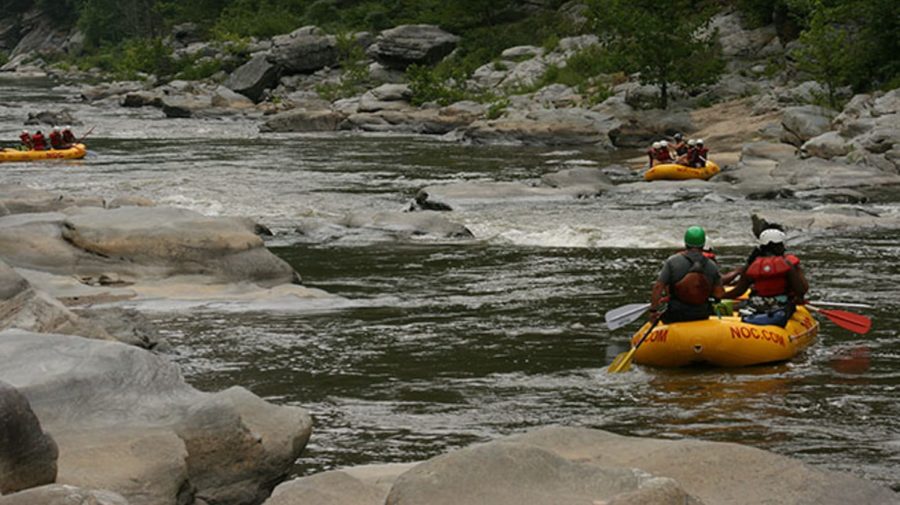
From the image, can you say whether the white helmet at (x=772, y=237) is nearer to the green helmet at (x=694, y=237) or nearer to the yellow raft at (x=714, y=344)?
the green helmet at (x=694, y=237)

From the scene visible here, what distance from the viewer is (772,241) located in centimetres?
1100

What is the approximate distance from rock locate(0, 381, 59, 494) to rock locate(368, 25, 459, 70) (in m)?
42.8

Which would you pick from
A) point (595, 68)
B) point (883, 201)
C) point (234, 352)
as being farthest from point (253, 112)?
point (234, 352)

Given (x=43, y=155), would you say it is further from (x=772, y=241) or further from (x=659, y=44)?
(x=772, y=241)

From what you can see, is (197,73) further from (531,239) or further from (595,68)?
(531,239)

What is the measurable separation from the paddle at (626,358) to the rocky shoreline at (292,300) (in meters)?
3.55

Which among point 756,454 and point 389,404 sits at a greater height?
point 756,454

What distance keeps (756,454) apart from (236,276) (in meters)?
7.94

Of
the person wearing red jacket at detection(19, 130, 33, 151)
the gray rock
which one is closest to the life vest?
the person wearing red jacket at detection(19, 130, 33, 151)

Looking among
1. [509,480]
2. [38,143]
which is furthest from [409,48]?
[509,480]

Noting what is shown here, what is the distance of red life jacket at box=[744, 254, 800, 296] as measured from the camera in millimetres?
10953

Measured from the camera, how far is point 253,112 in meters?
43.6

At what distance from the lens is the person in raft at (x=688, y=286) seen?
10.5 m

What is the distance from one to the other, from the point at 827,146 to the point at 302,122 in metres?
16.6
